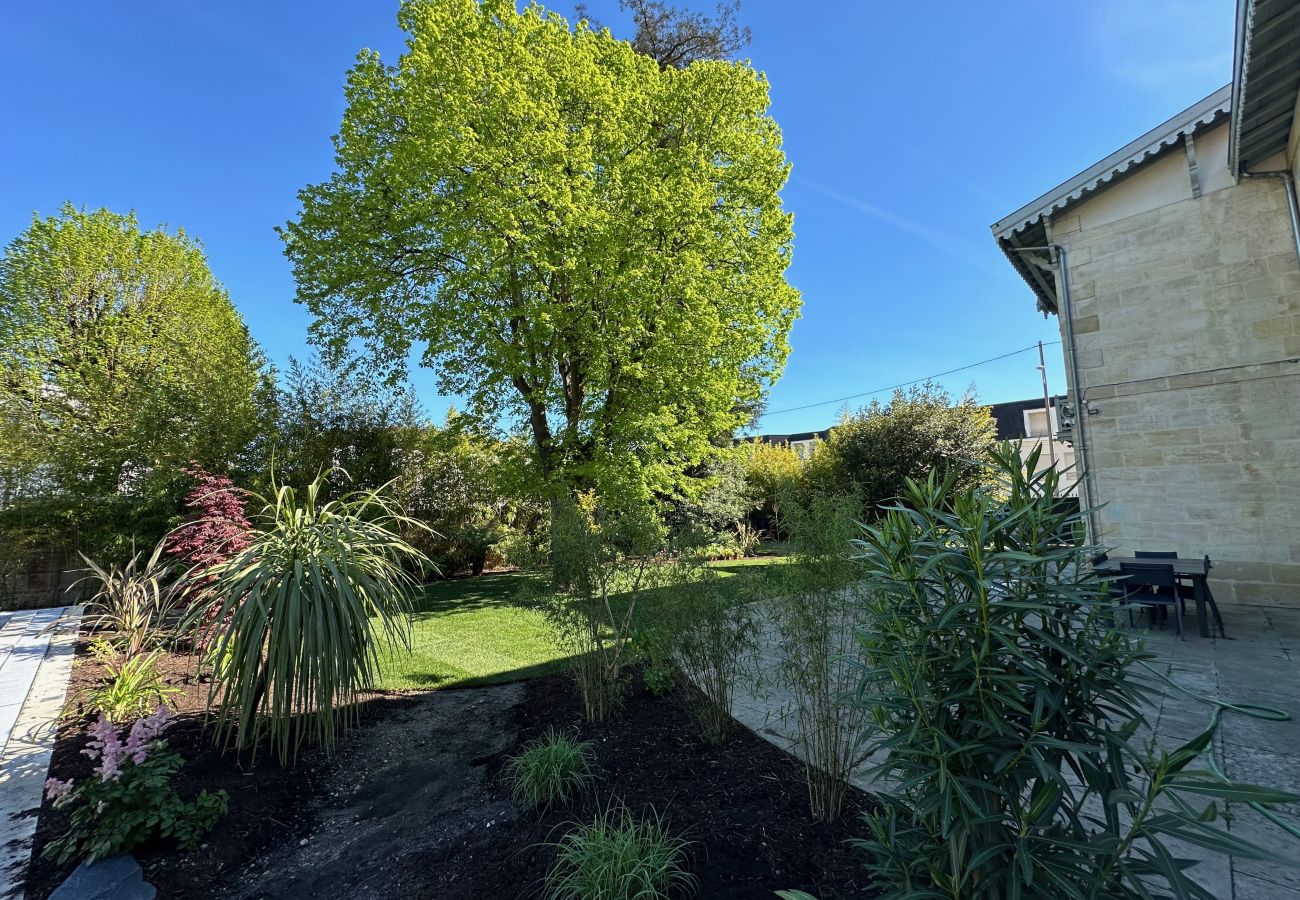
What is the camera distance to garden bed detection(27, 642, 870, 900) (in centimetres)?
230

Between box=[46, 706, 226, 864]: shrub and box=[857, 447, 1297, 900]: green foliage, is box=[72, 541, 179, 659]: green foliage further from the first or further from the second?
box=[857, 447, 1297, 900]: green foliage

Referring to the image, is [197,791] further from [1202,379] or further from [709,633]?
[1202,379]

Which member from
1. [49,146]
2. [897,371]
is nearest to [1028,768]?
[49,146]

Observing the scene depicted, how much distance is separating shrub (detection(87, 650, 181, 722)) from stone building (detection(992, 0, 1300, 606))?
8958 millimetres

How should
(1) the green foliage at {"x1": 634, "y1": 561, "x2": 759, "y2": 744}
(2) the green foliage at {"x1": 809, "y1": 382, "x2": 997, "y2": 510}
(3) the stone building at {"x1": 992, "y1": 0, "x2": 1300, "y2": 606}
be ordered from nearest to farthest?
1. (1) the green foliage at {"x1": 634, "y1": 561, "x2": 759, "y2": 744}
2. (3) the stone building at {"x1": 992, "y1": 0, "x2": 1300, "y2": 606}
3. (2) the green foliage at {"x1": 809, "y1": 382, "x2": 997, "y2": 510}

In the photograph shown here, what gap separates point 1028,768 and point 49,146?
38.8ft

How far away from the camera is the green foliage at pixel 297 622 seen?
3.12m

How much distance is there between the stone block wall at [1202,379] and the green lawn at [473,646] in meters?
5.12

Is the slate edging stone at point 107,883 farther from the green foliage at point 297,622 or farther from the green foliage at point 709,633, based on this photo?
the green foliage at point 709,633

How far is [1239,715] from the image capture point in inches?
144

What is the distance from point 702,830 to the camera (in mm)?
2545

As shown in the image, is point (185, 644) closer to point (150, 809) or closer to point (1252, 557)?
point (150, 809)

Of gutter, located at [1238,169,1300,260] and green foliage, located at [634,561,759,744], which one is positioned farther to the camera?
gutter, located at [1238,169,1300,260]

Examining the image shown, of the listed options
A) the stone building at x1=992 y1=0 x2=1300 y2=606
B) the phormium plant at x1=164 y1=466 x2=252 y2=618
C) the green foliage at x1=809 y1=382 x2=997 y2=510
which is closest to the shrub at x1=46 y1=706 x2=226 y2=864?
the phormium plant at x1=164 y1=466 x2=252 y2=618
